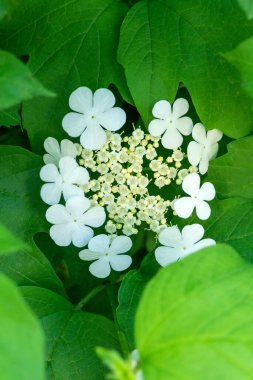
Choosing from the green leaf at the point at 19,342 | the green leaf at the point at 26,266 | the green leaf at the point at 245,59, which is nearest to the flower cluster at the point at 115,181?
the green leaf at the point at 26,266

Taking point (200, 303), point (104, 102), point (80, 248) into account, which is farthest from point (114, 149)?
point (200, 303)

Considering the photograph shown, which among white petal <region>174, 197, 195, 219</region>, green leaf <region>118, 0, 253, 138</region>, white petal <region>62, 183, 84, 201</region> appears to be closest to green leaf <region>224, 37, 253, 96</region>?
green leaf <region>118, 0, 253, 138</region>

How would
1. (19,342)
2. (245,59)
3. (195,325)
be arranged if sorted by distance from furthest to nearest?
(245,59)
(195,325)
(19,342)

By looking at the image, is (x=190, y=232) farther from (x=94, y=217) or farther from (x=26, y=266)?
(x=26, y=266)

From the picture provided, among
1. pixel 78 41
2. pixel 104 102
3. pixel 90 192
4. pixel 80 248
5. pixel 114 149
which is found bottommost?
pixel 80 248

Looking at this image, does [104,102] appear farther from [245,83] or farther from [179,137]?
[245,83]

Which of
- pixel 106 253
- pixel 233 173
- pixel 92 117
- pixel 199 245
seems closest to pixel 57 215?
pixel 106 253
